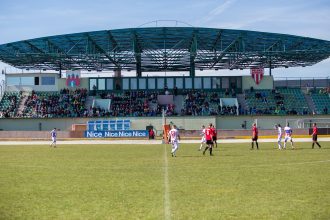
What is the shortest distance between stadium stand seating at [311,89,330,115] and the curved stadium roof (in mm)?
4870

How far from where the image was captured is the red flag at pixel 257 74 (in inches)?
2995

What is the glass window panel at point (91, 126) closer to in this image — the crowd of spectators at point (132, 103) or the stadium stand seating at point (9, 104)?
the crowd of spectators at point (132, 103)

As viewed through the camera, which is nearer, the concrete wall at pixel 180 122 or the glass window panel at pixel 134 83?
the concrete wall at pixel 180 122

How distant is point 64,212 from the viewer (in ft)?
37.8

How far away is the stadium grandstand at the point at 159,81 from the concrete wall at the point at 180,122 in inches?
5.0

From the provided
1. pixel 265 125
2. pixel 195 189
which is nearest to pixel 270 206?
pixel 195 189

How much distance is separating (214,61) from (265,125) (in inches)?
514

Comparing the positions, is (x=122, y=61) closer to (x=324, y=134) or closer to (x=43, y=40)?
(x=43, y=40)

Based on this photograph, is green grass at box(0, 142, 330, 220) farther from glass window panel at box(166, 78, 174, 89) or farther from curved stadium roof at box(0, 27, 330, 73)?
glass window panel at box(166, 78, 174, 89)

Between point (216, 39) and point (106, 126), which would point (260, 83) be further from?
point (106, 126)

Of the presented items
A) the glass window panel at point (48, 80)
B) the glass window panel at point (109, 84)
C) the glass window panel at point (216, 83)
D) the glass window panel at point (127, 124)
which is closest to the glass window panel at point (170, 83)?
the glass window panel at point (216, 83)

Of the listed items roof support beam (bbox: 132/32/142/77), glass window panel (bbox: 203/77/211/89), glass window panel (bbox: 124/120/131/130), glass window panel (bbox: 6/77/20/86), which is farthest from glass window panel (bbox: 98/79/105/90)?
glass window panel (bbox: 203/77/211/89)

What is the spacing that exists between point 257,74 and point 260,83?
54.8 inches

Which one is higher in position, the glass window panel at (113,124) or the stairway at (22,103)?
the stairway at (22,103)
